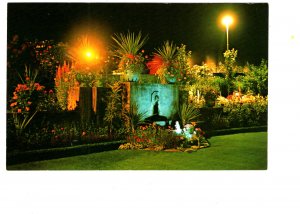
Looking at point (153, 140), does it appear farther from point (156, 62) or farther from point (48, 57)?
point (48, 57)

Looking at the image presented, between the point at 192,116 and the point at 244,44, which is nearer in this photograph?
the point at 192,116

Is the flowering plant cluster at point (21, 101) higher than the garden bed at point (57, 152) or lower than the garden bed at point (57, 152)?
higher

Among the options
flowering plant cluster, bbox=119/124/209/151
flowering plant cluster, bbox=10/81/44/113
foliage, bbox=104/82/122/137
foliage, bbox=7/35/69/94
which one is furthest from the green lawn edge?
foliage, bbox=7/35/69/94

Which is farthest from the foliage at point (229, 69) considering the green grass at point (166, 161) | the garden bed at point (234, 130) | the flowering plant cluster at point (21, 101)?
the flowering plant cluster at point (21, 101)

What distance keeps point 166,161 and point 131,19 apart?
4.95 metres

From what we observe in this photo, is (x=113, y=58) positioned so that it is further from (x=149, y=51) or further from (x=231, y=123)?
(x=231, y=123)

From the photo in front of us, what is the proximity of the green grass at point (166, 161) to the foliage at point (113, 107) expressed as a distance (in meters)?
1.17

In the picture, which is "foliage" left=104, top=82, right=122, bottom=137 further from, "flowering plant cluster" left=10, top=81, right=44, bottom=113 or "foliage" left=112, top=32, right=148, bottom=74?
"flowering plant cluster" left=10, top=81, right=44, bottom=113

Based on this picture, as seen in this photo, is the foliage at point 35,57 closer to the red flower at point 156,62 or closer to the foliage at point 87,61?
the foliage at point 87,61

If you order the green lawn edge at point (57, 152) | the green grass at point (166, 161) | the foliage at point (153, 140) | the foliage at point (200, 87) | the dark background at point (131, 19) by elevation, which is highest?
the dark background at point (131, 19)

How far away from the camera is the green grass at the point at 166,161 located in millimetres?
6719
